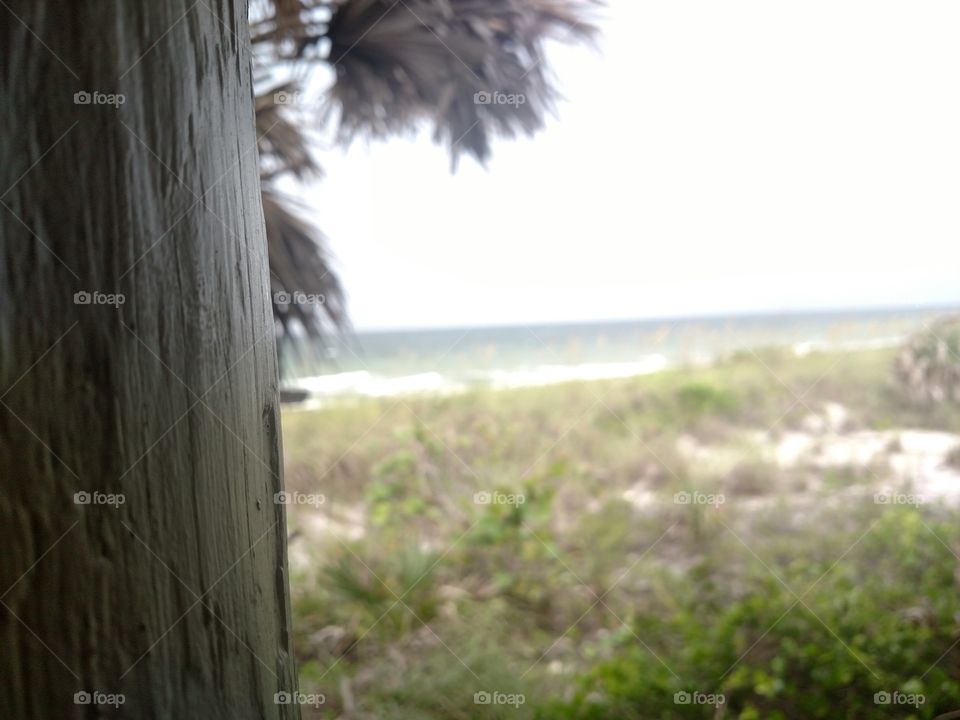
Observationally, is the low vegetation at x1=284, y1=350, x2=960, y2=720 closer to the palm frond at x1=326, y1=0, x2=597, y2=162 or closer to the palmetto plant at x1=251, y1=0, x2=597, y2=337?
the palmetto plant at x1=251, y1=0, x2=597, y2=337

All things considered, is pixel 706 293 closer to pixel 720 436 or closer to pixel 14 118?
pixel 720 436

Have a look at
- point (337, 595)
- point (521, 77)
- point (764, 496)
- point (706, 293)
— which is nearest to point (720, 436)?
point (764, 496)

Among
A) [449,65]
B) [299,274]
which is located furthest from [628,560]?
[449,65]

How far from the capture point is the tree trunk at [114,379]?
19.4 inches

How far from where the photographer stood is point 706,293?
16016mm

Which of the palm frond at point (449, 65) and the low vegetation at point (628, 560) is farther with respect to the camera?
the low vegetation at point (628, 560)

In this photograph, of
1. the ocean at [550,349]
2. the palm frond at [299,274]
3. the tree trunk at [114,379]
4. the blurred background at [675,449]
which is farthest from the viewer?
the ocean at [550,349]

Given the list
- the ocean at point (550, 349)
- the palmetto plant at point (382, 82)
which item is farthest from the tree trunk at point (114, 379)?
the ocean at point (550, 349)

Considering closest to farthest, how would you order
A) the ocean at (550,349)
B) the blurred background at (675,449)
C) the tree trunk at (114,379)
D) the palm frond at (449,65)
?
the tree trunk at (114,379), the palm frond at (449,65), the blurred background at (675,449), the ocean at (550,349)

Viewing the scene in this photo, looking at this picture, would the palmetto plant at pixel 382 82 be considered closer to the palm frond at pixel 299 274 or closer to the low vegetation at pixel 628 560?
the palm frond at pixel 299 274

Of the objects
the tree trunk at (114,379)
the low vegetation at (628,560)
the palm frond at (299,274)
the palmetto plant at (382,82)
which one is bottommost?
the low vegetation at (628,560)

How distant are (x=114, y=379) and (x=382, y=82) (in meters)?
1.67

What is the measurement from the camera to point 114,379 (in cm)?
50

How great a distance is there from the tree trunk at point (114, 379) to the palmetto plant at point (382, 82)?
53.4 inches
